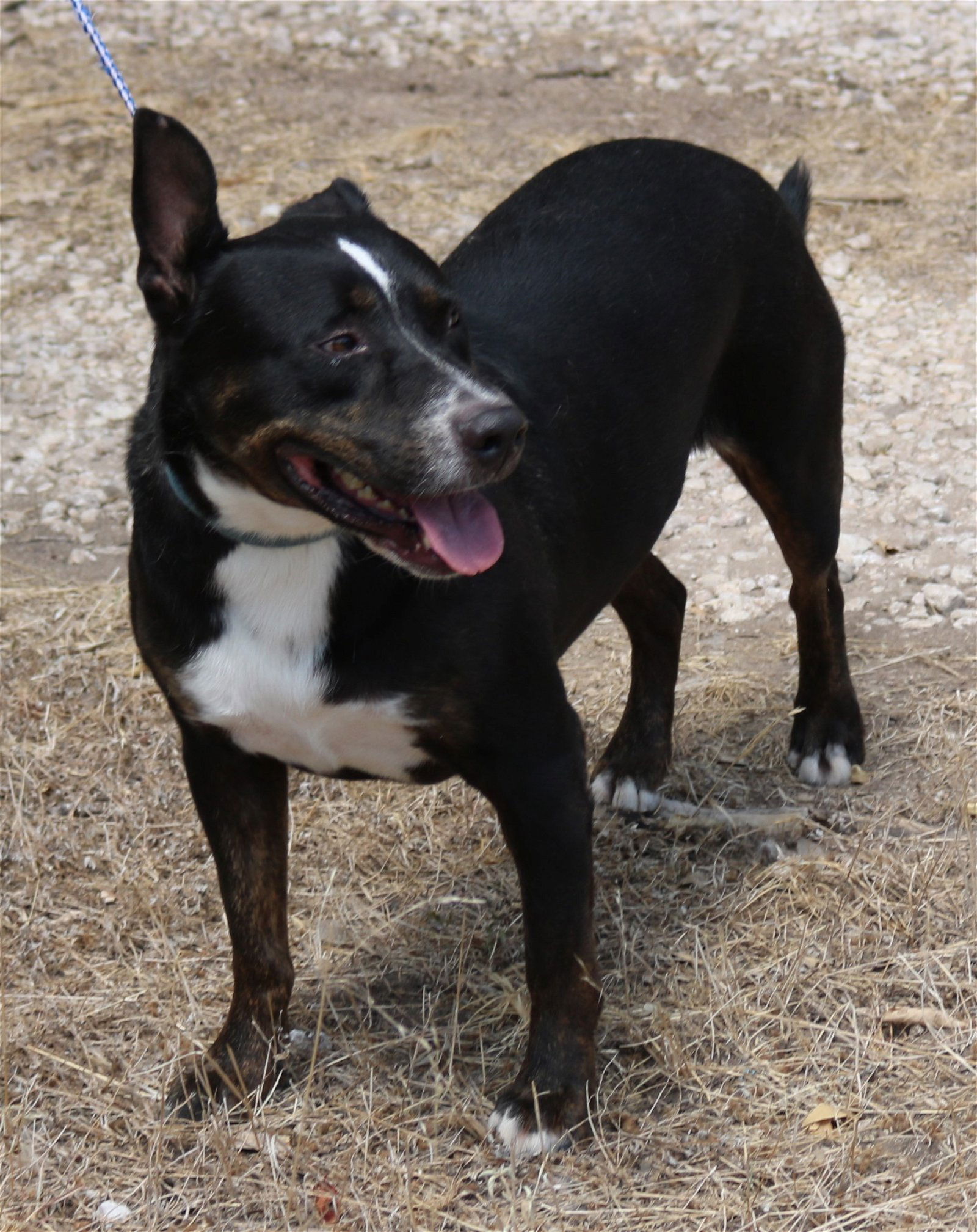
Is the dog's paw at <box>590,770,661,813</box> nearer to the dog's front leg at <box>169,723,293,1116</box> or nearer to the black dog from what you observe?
the black dog

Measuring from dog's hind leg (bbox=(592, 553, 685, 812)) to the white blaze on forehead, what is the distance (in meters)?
1.61

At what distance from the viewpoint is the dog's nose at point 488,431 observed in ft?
8.13

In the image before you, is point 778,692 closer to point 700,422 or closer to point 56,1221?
point 700,422

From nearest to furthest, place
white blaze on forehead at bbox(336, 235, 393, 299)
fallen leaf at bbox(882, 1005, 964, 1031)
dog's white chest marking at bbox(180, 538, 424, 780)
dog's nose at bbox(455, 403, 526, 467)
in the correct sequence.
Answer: dog's nose at bbox(455, 403, 526, 467)
white blaze on forehead at bbox(336, 235, 393, 299)
dog's white chest marking at bbox(180, 538, 424, 780)
fallen leaf at bbox(882, 1005, 964, 1031)

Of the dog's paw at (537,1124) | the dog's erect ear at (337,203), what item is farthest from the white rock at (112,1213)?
the dog's erect ear at (337,203)

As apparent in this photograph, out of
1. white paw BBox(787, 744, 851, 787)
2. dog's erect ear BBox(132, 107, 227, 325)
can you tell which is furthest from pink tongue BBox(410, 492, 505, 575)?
white paw BBox(787, 744, 851, 787)

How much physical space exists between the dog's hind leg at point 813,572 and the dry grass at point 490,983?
0.38 feet

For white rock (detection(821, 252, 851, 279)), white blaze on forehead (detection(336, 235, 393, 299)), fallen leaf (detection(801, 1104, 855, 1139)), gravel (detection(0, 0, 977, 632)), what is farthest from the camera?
white rock (detection(821, 252, 851, 279))

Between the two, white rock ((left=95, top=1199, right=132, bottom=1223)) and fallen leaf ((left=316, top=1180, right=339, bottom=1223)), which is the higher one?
fallen leaf ((left=316, top=1180, right=339, bottom=1223))

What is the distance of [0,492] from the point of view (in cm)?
553

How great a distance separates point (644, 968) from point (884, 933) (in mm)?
533

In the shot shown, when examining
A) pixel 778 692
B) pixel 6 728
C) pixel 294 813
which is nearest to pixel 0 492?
pixel 6 728

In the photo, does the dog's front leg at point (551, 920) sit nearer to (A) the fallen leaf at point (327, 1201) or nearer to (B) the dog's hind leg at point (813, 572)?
(A) the fallen leaf at point (327, 1201)

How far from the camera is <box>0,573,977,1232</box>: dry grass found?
113 inches
